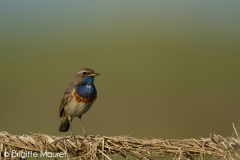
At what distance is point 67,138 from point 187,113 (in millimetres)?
13506

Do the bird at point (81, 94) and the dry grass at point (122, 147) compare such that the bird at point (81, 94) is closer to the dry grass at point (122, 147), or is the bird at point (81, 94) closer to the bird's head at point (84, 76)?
the bird's head at point (84, 76)

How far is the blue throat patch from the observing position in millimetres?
9445

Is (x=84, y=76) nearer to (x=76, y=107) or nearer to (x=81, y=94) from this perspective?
(x=81, y=94)

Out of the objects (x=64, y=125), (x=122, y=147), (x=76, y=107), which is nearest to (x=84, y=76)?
(x=76, y=107)

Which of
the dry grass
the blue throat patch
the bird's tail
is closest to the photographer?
the dry grass

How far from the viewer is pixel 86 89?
946cm

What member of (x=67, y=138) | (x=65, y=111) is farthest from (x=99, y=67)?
(x=67, y=138)

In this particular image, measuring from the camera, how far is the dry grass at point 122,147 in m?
5.35

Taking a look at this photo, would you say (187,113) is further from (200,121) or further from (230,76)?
(230,76)

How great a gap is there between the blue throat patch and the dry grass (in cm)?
387

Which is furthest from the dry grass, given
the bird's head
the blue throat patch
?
the bird's head

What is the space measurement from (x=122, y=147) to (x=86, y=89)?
4024 mm

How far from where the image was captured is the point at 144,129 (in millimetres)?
15977

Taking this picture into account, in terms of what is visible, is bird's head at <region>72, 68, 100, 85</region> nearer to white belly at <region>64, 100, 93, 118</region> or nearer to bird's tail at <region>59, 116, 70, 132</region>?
white belly at <region>64, 100, 93, 118</region>
